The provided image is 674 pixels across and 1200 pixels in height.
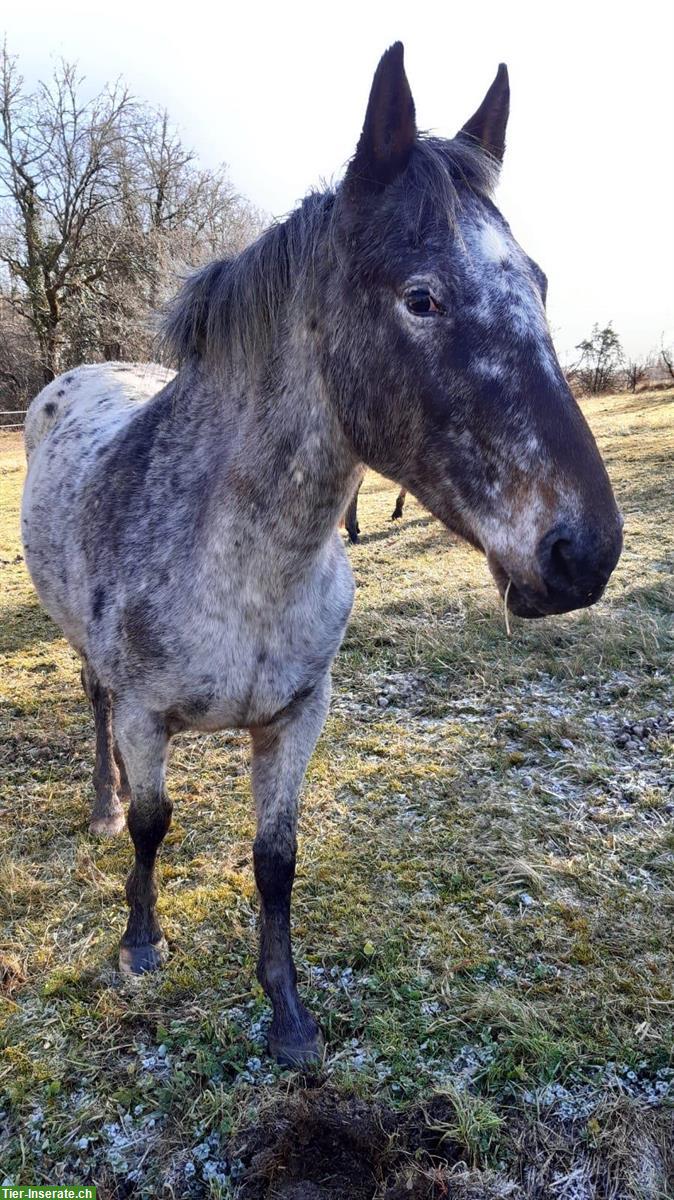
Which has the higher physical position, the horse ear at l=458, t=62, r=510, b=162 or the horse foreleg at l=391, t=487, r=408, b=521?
the horse ear at l=458, t=62, r=510, b=162

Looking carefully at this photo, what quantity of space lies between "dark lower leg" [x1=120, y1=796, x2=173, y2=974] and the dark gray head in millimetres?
1661

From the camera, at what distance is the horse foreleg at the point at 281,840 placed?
241cm

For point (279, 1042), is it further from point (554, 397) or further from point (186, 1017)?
point (554, 397)

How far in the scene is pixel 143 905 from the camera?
9.11ft

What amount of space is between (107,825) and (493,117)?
3.48 meters

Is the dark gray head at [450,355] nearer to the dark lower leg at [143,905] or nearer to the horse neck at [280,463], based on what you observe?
the horse neck at [280,463]

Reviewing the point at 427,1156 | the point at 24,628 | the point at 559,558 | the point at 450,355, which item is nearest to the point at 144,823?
the point at 427,1156

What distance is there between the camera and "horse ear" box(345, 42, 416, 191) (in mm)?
1606

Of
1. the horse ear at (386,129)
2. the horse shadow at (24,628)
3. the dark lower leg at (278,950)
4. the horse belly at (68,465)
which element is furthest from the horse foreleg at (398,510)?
the horse ear at (386,129)

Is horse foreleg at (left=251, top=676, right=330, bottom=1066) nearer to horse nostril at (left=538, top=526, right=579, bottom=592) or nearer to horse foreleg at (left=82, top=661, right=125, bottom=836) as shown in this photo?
horse nostril at (left=538, top=526, right=579, bottom=592)

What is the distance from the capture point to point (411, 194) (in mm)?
1690

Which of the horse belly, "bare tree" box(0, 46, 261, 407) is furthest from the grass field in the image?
"bare tree" box(0, 46, 261, 407)

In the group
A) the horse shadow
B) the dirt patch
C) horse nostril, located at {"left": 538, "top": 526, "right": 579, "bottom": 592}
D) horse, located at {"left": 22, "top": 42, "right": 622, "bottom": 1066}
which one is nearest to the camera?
horse nostril, located at {"left": 538, "top": 526, "right": 579, "bottom": 592}

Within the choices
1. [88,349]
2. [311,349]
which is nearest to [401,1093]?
[311,349]
